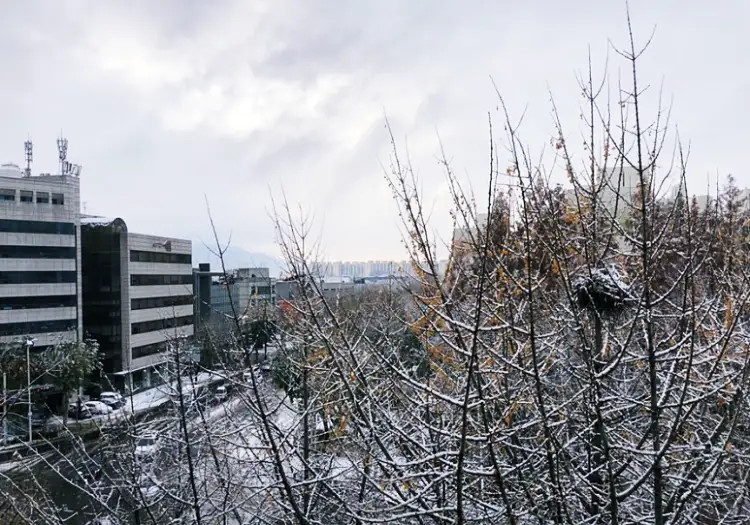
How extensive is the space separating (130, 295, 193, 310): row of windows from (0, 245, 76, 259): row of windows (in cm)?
372

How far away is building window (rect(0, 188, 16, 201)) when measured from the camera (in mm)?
23641

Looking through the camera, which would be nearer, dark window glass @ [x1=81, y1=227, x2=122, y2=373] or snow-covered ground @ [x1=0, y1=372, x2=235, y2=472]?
snow-covered ground @ [x1=0, y1=372, x2=235, y2=472]

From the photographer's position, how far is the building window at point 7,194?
931 inches

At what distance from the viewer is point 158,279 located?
30.1 meters

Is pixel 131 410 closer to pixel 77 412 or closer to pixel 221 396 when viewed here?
pixel 221 396

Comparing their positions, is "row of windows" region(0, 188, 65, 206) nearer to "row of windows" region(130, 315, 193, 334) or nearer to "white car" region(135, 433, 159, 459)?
"row of windows" region(130, 315, 193, 334)

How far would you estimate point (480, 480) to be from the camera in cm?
306

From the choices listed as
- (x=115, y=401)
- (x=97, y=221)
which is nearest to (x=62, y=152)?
(x=97, y=221)

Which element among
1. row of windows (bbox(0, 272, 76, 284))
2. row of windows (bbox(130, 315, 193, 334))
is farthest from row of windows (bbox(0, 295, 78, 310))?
row of windows (bbox(130, 315, 193, 334))

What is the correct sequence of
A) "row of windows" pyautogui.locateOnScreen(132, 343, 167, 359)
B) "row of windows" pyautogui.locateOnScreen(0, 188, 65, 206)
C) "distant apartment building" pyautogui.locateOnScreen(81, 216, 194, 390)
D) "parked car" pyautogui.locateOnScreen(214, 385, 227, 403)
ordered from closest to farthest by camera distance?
"parked car" pyautogui.locateOnScreen(214, 385, 227, 403) → "row of windows" pyautogui.locateOnScreen(0, 188, 65, 206) → "distant apartment building" pyautogui.locateOnScreen(81, 216, 194, 390) → "row of windows" pyautogui.locateOnScreen(132, 343, 167, 359)

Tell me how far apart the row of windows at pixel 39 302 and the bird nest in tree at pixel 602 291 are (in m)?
25.9

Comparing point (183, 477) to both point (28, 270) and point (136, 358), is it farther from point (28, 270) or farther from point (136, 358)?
point (136, 358)

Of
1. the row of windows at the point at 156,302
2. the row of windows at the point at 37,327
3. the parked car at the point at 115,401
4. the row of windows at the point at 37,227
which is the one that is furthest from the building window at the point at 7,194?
the parked car at the point at 115,401

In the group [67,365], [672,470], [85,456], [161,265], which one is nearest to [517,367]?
[672,470]
